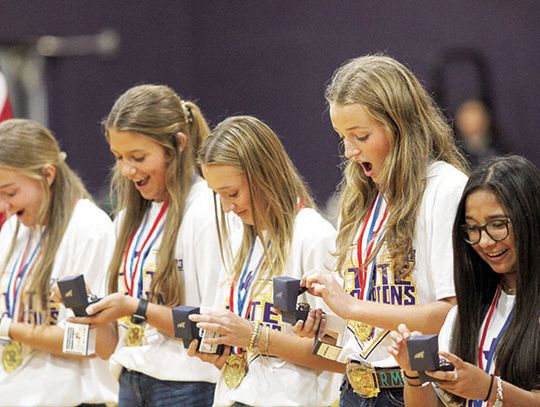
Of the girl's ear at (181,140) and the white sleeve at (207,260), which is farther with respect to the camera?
the girl's ear at (181,140)

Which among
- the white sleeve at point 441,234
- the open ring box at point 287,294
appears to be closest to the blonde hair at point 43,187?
the open ring box at point 287,294

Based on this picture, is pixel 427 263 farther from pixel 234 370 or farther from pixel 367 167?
pixel 234 370

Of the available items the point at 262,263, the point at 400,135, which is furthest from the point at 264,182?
the point at 400,135

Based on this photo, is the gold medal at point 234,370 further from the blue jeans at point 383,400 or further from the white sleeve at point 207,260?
the blue jeans at point 383,400

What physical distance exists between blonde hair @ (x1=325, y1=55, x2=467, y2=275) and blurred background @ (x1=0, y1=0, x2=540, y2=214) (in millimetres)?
4379

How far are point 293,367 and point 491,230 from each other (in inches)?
38.2

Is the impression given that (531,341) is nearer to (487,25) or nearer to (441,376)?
(441,376)

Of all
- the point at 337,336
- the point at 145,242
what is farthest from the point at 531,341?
the point at 145,242

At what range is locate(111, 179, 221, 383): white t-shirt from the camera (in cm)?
413

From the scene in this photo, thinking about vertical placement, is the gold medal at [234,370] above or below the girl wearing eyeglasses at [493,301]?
below

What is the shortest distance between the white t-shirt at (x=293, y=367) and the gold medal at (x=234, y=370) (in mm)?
22

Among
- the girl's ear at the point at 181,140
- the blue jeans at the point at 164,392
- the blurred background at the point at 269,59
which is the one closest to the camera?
the blue jeans at the point at 164,392

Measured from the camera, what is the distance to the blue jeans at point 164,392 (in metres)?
4.12

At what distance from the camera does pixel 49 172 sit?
4688 millimetres
